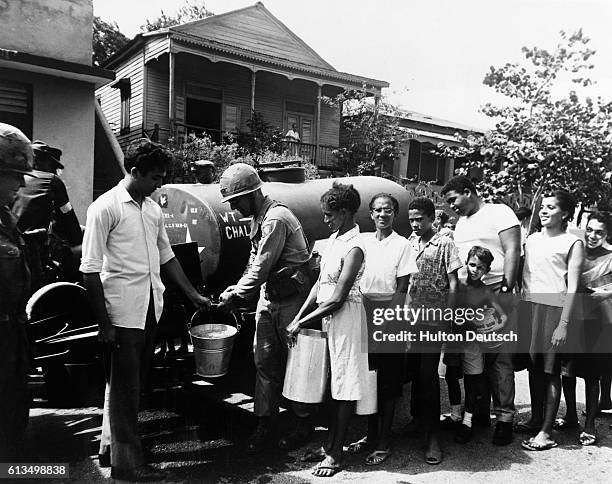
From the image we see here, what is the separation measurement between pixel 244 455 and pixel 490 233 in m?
2.52

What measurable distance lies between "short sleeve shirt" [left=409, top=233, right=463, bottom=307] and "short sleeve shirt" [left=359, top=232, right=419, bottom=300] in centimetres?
15

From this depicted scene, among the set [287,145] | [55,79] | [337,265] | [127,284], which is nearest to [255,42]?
[287,145]

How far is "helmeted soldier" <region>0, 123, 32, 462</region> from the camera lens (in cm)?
279

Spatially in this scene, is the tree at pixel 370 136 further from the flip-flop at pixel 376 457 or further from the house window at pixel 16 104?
the flip-flop at pixel 376 457

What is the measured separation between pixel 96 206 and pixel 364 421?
9.18 ft

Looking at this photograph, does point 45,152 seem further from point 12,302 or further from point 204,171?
point 12,302

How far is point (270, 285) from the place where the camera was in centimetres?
396

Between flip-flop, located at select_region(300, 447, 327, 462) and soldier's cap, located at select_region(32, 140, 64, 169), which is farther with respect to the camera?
soldier's cap, located at select_region(32, 140, 64, 169)

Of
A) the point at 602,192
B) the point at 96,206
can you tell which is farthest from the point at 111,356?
the point at 602,192

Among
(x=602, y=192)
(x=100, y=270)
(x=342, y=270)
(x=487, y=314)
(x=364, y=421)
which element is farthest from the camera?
(x=602, y=192)

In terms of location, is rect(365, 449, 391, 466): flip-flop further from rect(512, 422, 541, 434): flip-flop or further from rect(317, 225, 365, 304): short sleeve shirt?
rect(512, 422, 541, 434): flip-flop

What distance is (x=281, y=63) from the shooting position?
16.5m

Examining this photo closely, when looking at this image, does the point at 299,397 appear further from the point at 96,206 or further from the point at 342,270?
the point at 96,206

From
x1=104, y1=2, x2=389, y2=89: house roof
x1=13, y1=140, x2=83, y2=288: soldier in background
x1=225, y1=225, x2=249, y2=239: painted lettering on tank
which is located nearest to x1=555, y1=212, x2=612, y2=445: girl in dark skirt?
x1=225, y1=225, x2=249, y2=239: painted lettering on tank
